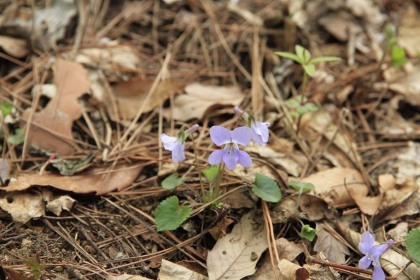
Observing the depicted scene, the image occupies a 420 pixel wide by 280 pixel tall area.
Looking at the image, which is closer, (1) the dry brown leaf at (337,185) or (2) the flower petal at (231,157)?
(2) the flower petal at (231,157)

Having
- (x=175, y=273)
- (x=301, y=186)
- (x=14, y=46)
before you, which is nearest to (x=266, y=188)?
(x=301, y=186)

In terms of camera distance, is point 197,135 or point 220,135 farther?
point 197,135

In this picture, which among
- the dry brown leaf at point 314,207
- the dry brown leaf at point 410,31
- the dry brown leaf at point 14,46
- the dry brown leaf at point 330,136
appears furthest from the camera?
the dry brown leaf at point 410,31

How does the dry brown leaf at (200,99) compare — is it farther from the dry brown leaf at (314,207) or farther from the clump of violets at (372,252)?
the clump of violets at (372,252)

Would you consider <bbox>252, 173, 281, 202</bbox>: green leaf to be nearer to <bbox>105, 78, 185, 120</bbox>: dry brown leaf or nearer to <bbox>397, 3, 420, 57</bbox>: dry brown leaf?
<bbox>105, 78, 185, 120</bbox>: dry brown leaf

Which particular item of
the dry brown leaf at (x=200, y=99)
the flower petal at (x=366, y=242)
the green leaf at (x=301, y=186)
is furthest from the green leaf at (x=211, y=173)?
the flower petal at (x=366, y=242)

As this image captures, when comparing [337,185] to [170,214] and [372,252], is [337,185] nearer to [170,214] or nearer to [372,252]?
[372,252]
